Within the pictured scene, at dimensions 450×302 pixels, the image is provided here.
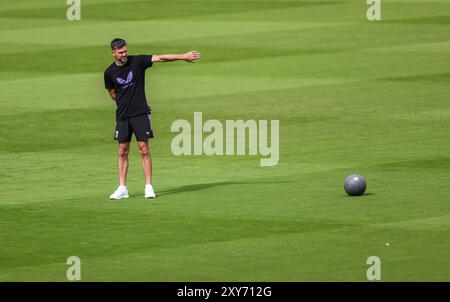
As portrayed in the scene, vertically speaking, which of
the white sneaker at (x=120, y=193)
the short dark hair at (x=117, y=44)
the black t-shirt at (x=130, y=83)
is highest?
the short dark hair at (x=117, y=44)

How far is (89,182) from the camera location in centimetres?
2125

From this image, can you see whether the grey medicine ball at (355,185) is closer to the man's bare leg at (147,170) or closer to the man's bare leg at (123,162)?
the man's bare leg at (147,170)

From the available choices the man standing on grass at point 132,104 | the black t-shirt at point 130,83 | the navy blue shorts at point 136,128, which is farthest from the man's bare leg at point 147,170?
the black t-shirt at point 130,83

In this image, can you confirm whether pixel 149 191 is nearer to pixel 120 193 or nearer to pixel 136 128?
pixel 120 193

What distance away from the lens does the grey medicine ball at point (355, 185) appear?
62.8ft

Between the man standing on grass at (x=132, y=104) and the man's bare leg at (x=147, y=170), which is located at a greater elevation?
the man standing on grass at (x=132, y=104)

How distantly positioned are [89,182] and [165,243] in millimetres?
5131

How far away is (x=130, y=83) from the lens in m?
19.5

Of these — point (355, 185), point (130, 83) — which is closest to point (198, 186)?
point (130, 83)

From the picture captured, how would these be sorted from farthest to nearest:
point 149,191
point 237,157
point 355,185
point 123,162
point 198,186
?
point 237,157 < point 198,186 < point 123,162 < point 149,191 < point 355,185

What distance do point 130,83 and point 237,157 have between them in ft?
14.9

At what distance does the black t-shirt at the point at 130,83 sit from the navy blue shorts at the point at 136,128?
80mm

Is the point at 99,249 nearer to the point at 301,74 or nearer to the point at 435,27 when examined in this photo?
the point at 301,74
